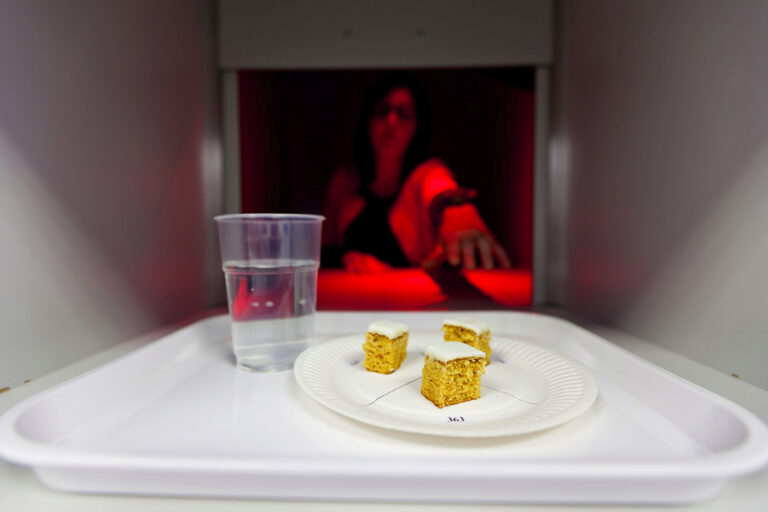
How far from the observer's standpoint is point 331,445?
44cm

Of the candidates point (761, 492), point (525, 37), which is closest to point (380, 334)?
→ point (761, 492)

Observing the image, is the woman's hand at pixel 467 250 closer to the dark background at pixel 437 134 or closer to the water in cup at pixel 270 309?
the dark background at pixel 437 134

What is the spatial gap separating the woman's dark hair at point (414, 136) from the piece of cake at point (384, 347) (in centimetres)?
69

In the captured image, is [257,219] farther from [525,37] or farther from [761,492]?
[525,37]

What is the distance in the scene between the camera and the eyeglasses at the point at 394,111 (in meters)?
1.24

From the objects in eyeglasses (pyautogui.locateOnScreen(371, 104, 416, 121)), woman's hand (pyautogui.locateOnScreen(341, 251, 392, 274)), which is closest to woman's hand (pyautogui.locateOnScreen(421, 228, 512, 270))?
woman's hand (pyautogui.locateOnScreen(341, 251, 392, 274))

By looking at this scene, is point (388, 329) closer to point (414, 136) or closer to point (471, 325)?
point (471, 325)

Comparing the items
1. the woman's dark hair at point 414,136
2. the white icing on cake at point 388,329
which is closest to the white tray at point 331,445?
the white icing on cake at point 388,329

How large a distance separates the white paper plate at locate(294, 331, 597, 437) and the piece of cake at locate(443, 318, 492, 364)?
3 cm

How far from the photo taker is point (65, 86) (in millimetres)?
702

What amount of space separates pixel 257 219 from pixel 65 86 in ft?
1.23

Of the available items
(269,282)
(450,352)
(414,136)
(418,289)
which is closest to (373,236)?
(418,289)

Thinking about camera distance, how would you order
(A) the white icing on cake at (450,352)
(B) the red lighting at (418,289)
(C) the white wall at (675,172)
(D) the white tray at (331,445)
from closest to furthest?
(D) the white tray at (331,445)
(A) the white icing on cake at (450,352)
(C) the white wall at (675,172)
(B) the red lighting at (418,289)

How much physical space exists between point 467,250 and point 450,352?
734 mm
